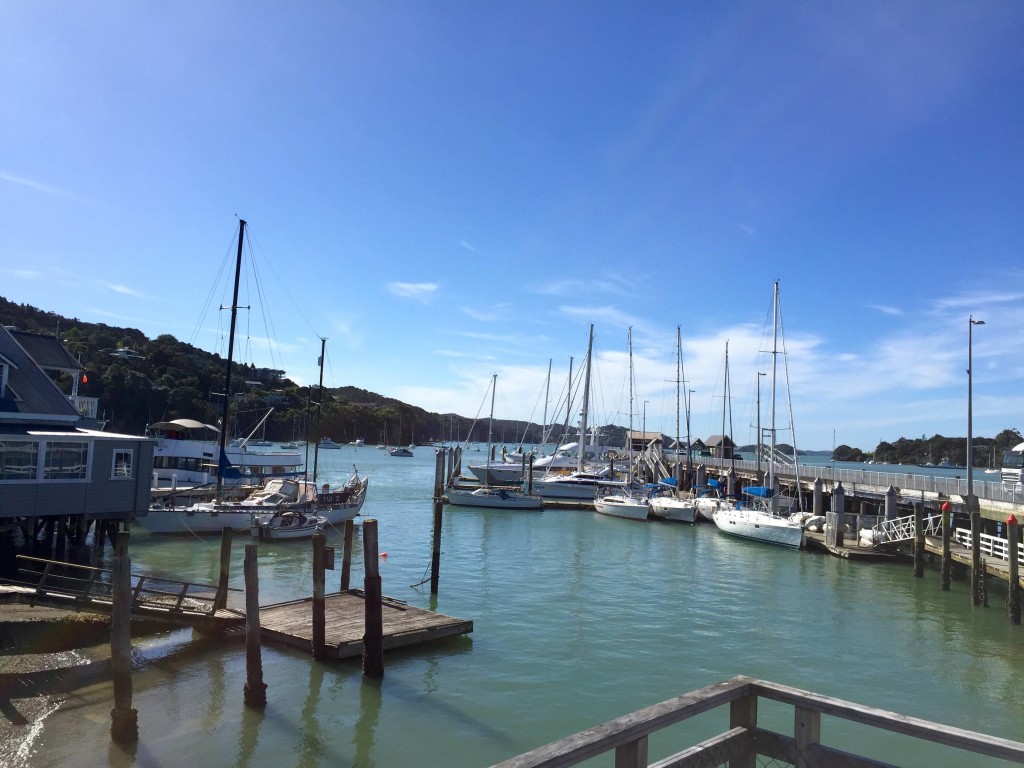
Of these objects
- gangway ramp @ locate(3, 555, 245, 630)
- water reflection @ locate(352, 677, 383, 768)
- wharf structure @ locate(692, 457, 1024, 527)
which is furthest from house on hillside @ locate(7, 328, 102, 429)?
wharf structure @ locate(692, 457, 1024, 527)

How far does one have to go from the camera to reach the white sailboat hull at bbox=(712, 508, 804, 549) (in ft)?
138

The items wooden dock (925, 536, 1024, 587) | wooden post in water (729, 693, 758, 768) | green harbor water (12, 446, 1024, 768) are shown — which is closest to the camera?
wooden post in water (729, 693, 758, 768)

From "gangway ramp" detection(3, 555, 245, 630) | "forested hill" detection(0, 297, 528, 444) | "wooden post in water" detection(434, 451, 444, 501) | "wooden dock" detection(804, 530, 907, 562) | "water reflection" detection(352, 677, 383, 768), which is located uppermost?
"forested hill" detection(0, 297, 528, 444)

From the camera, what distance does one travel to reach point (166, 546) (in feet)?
116

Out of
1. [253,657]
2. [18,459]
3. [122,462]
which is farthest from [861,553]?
[18,459]

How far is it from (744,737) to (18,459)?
→ 26723 millimetres

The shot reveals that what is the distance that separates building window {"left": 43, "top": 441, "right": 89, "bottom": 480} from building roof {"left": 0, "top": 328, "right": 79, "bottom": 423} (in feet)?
6.30

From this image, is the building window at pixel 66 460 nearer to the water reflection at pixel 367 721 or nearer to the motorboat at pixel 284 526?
the motorboat at pixel 284 526

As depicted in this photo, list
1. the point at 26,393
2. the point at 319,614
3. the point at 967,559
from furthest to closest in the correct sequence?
the point at 967,559
the point at 26,393
the point at 319,614

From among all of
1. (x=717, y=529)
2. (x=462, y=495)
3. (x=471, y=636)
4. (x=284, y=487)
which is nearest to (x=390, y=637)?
(x=471, y=636)

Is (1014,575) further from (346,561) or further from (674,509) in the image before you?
(674,509)

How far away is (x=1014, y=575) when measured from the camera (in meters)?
24.3

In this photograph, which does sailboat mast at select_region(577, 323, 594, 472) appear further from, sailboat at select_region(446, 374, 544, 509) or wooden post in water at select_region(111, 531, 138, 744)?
wooden post in water at select_region(111, 531, 138, 744)

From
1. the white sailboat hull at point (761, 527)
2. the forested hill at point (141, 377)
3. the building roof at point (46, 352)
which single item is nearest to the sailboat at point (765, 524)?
the white sailboat hull at point (761, 527)
